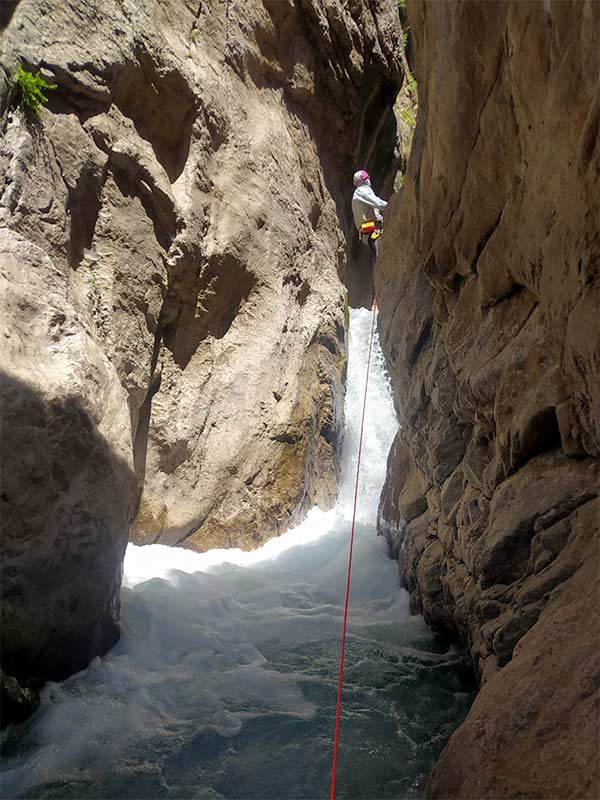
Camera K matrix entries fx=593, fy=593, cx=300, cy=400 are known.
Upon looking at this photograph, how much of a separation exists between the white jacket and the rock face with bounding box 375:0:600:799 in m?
3.93

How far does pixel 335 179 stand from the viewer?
470 inches

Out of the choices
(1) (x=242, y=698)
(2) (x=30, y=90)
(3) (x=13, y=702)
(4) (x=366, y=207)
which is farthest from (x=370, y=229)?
(3) (x=13, y=702)

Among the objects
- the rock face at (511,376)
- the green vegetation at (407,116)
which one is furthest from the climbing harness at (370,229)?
the green vegetation at (407,116)

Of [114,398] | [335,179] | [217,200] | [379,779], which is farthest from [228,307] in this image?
[379,779]

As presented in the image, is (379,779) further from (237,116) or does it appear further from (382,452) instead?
(382,452)

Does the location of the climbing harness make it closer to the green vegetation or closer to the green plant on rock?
the green plant on rock

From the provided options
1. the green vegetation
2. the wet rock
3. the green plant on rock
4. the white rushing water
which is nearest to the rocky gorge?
the wet rock

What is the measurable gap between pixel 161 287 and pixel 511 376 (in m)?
4.58

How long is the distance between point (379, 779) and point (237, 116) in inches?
329

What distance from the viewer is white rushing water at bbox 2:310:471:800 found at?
3.12 meters

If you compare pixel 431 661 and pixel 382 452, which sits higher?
pixel 382 452

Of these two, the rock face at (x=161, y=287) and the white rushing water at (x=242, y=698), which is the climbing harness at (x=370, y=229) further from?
the white rushing water at (x=242, y=698)

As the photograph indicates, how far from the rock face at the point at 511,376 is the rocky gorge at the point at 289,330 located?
0.06 feet

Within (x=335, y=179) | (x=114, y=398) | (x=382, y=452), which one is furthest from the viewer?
(x=382, y=452)
